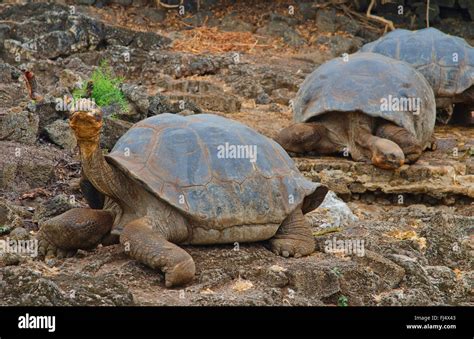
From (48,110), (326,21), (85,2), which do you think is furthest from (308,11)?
(48,110)

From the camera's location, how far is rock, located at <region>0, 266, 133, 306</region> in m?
4.16

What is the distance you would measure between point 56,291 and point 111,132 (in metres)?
3.49

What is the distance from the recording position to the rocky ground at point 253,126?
4.96 meters

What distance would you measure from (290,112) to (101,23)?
12.4ft

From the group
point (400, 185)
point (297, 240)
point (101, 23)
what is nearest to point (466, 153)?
point (400, 185)

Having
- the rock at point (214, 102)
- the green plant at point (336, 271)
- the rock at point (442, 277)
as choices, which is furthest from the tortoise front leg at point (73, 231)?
the rock at point (214, 102)

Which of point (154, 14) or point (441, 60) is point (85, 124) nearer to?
point (441, 60)

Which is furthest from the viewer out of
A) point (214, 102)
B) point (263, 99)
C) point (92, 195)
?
point (263, 99)

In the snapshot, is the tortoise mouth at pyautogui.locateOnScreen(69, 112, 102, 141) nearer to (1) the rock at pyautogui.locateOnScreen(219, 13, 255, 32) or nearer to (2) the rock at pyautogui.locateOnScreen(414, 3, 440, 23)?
(1) the rock at pyautogui.locateOnScreen(219, 13, 255, 32)

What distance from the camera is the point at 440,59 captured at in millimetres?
10945

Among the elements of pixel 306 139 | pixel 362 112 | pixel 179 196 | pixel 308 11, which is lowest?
pixel 306 139

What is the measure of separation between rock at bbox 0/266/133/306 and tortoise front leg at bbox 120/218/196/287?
0.41 m

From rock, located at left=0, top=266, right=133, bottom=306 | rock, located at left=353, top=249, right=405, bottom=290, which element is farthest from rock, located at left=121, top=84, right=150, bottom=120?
rock, located at left=0, top=266, right=133, bottom=306

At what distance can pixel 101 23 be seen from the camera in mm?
13523
